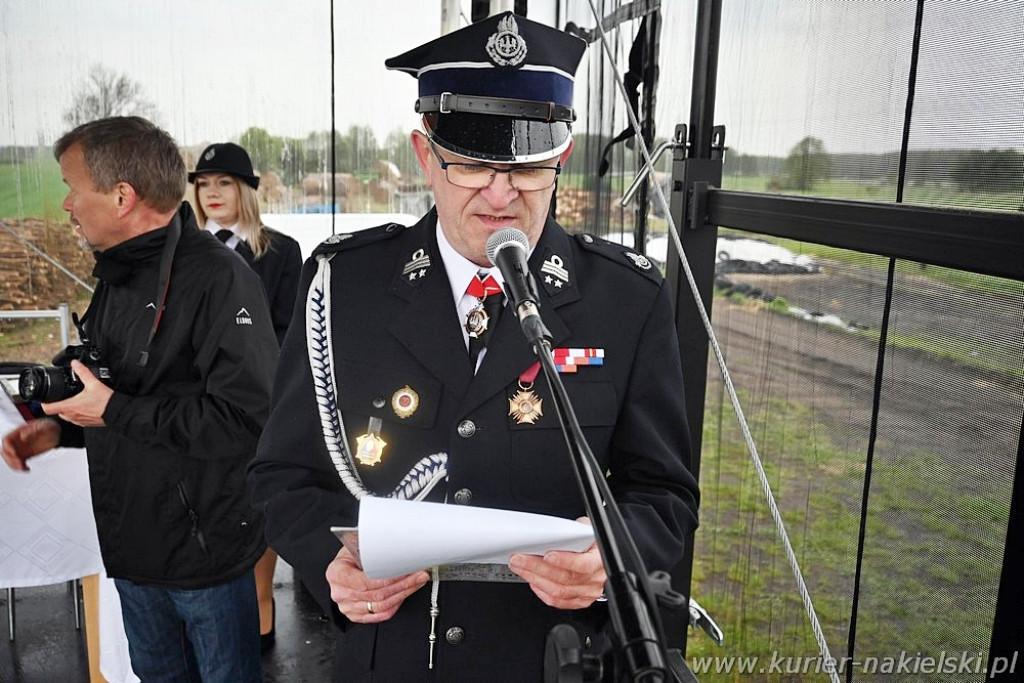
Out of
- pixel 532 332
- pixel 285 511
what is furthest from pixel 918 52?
pixel 285 511

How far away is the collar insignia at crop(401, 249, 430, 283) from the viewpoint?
1284 millimetres

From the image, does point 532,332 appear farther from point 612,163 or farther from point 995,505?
point 612,163

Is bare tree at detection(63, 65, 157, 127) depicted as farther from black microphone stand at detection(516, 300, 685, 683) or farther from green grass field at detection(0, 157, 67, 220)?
black microphone stand at detection(516, 300, 685, 683)

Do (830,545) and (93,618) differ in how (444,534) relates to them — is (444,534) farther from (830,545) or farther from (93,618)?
(93,618)

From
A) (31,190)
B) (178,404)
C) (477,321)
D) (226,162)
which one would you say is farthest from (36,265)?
(477,321)

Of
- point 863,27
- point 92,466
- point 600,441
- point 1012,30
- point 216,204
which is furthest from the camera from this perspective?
point 216,204

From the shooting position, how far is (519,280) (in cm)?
81

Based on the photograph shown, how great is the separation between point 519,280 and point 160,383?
1411 millimetres

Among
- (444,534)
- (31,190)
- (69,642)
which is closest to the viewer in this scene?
(444,534)

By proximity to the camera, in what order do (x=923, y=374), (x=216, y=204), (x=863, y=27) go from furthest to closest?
(x=216, y=204) < (x=863, y=27) < (x=923, y=374)

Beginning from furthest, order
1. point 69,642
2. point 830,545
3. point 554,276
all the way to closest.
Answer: point 69,642, point 830,545, point 554,276

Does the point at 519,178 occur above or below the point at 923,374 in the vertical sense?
above

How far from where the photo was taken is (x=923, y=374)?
132cm

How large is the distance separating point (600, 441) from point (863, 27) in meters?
0.87
